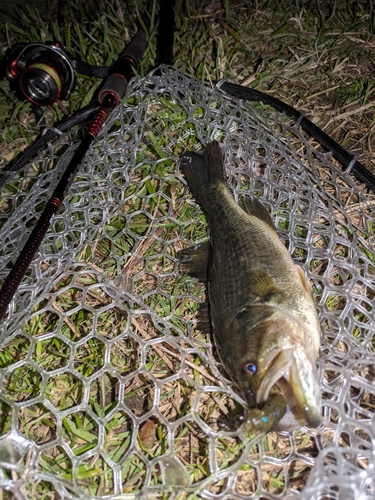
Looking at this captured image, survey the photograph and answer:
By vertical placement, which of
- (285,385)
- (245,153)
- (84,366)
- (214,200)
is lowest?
(84,366)

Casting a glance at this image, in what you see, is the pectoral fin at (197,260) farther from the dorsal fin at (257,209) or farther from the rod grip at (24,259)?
the rod grip at (24,259)

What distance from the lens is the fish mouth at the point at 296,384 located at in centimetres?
215

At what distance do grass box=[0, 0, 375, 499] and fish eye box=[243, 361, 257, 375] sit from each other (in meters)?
0.26

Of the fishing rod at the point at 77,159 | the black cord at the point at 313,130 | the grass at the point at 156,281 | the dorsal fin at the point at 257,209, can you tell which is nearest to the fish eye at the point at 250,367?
the grass at the point at 156,281

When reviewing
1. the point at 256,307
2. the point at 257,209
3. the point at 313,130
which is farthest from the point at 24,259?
the point at 313,130

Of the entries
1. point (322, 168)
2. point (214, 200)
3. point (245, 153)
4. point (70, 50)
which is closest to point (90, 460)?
point (214, 200)

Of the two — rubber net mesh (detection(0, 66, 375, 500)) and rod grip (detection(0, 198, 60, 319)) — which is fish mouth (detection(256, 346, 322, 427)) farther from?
rod grip (detection(0, 198, 60, 319))

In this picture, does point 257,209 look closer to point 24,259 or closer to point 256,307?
point 256,307

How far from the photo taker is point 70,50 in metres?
4.56

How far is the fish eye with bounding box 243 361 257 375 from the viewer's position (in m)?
2.27

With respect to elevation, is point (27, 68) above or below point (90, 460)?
above

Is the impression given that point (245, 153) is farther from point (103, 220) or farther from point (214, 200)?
point (103, 220)

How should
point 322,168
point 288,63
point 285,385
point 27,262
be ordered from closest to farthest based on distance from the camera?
1. point 285,385
2. point 27,262
3. point 322,168
4. point 288,63

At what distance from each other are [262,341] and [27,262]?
1371 mm
